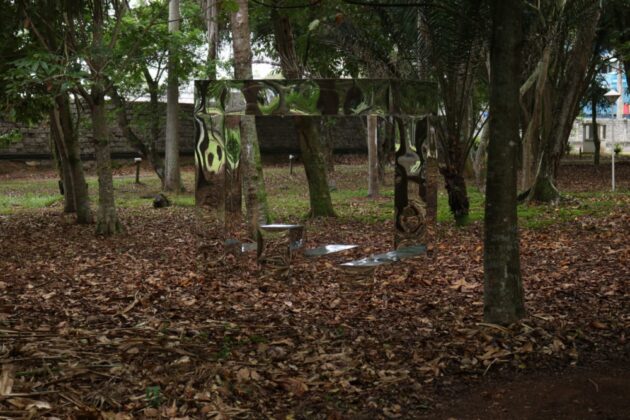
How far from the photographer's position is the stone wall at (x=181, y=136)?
26.5m

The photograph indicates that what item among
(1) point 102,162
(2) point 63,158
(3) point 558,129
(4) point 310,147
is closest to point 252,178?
(1) point 102,162

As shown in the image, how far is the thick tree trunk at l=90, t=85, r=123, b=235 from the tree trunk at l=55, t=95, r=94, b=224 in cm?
202

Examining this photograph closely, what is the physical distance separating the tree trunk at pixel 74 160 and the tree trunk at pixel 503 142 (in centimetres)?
968

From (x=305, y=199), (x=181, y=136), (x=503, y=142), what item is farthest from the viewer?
(x=181, y=136)

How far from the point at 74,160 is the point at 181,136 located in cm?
1686

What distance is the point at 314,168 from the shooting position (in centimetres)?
1486

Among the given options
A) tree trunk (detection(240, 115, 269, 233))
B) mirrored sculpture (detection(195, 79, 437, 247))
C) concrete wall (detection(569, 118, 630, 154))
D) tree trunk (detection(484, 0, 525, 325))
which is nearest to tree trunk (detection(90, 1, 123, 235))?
tree trunk (detection(240, 115, 269, 233))

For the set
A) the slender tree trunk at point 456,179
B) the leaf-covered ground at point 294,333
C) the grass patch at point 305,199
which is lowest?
the leaf-covered ground at point 294,333

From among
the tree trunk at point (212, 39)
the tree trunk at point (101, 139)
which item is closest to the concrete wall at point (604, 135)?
the tree trunk at point (212, 39)

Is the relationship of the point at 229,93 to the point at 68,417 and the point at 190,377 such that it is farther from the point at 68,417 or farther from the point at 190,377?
the point at 68,417

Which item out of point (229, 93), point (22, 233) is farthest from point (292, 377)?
point (22, 233)

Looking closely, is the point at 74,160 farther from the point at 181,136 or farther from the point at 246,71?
the point at 181,136

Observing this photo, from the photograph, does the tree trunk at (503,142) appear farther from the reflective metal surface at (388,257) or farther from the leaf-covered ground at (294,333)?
the reflective metal surface at (388,257)

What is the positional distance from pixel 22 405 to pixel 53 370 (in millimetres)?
623
